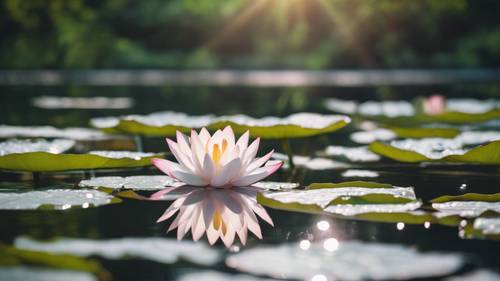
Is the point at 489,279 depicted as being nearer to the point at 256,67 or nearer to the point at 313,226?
the point at 313,226

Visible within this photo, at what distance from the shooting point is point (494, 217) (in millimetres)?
1321

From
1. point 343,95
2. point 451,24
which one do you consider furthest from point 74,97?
point 451,24

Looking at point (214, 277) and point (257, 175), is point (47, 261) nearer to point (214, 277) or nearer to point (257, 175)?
point (214, 277)

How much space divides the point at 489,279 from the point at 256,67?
467 inches

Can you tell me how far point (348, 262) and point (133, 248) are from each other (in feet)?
1.06

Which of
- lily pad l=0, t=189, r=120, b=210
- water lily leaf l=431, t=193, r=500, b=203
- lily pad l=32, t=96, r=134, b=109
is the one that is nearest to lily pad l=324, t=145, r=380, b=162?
water lily leaf l=431, t=193, r=500, b=203

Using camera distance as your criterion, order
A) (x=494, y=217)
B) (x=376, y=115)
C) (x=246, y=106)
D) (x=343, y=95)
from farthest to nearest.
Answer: (x=343, y=95) < (x=246, y=106) < (x=376, y=115) < (x=494, y=217)

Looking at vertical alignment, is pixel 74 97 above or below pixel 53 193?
above

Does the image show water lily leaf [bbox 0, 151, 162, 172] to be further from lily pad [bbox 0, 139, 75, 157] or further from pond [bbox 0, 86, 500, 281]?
lily pad [bbox 0, 139, 75, 157]

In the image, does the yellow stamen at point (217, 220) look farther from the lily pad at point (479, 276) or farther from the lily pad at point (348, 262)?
the lily pad at point (479, 276)

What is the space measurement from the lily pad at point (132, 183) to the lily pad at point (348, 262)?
0.57 meters

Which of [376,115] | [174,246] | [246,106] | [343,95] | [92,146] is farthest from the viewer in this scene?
[343,95]

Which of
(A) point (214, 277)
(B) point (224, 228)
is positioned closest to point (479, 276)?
(A) point (214, 277)

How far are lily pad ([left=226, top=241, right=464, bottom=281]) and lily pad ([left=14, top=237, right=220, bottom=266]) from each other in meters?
0.06
